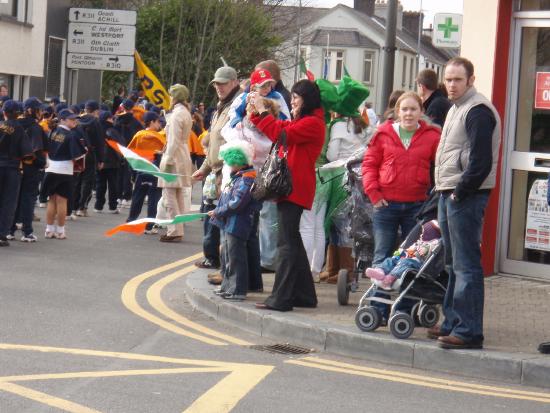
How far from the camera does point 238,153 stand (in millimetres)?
10031

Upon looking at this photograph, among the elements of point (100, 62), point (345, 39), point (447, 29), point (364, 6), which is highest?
point (364, 6)

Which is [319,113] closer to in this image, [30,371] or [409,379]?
[409,379]

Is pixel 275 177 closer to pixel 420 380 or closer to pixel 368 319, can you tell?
pixel 368 319

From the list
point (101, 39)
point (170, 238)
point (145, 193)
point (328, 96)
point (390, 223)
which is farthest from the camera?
point (101, 39)

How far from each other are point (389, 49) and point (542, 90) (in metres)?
5.46

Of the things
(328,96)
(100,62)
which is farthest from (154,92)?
(328,96)

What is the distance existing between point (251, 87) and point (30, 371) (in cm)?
388

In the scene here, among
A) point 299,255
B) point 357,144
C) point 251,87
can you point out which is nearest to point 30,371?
point 299,255

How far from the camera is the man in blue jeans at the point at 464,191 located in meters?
8.19

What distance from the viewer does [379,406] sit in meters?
6.97

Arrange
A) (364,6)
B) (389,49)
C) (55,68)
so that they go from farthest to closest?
(364,6), (55,68), (389,49)

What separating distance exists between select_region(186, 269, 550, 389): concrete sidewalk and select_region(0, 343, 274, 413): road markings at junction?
95cm

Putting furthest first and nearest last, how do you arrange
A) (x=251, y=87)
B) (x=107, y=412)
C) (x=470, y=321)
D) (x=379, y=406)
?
(x=251, y=87), (x=470, y=321), (x=379, y=406), (x=107, y=412)

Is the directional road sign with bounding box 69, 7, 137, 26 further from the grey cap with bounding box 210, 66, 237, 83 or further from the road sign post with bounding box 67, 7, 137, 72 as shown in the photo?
the grey cap with bounding box 210, 66, 237, 83
